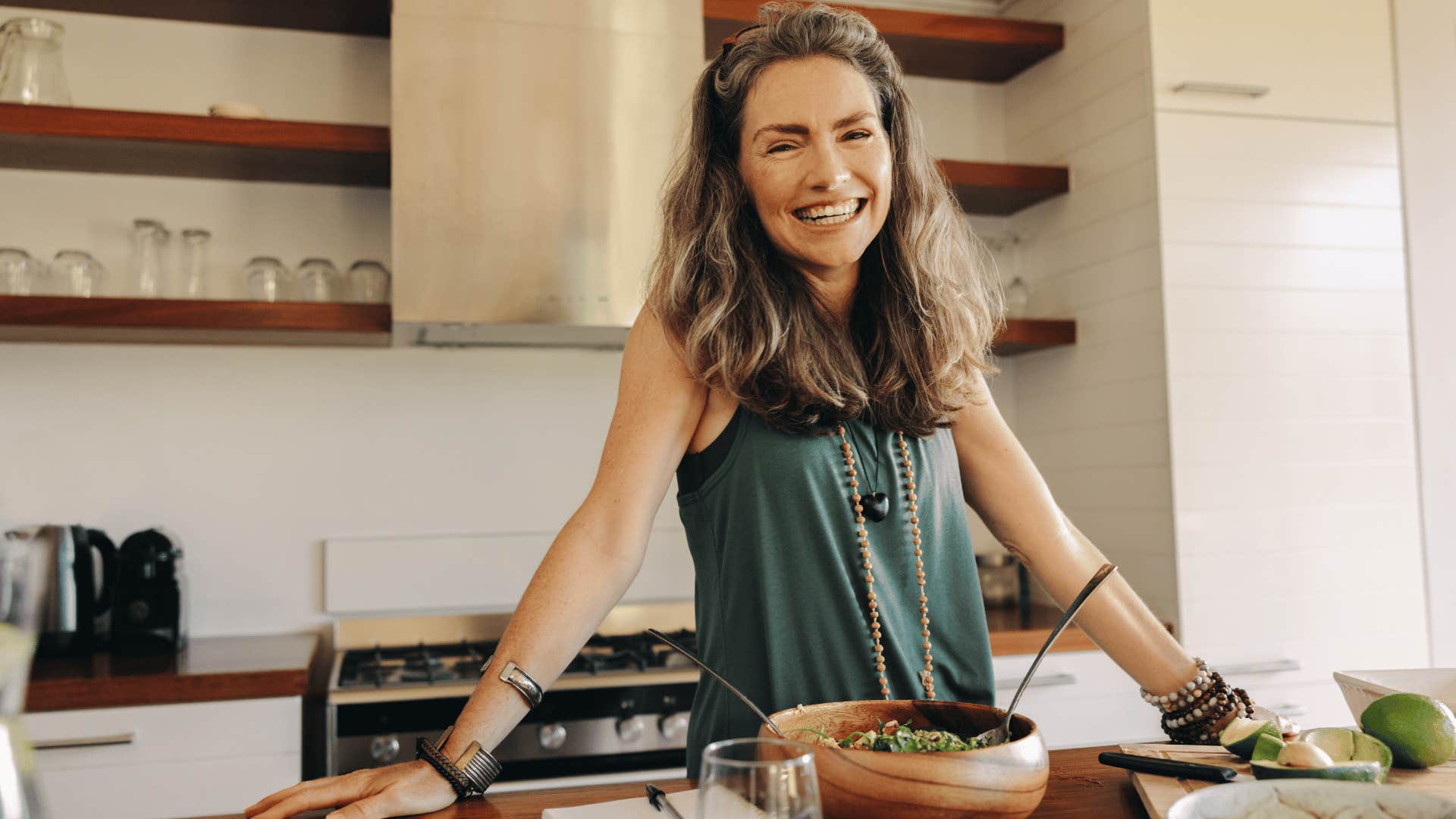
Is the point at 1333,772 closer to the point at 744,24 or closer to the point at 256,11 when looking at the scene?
the point at 744,24

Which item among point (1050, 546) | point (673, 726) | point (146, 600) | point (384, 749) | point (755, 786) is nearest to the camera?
point (755, 786)

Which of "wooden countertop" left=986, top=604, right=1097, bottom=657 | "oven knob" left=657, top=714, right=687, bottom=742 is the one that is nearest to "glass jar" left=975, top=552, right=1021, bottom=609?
"wooden countertop" left=986, top=604, right=1097, bottom=657

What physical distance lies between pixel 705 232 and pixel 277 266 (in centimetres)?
147

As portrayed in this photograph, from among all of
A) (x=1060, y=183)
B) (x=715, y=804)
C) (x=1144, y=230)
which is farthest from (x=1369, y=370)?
(x=715, y=804)

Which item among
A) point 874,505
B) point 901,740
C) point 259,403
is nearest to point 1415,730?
point 901,740

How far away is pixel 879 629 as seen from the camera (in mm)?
1114

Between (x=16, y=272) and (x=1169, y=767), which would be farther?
(x=16, y=272)

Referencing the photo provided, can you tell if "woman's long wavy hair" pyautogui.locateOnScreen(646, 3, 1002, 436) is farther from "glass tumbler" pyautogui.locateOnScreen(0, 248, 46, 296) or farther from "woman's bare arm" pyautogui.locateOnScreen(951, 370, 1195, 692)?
"glass tumbler" pyautogui.locateOnScreen(0, 248, 46, 296)

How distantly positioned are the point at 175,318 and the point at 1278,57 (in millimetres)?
2423

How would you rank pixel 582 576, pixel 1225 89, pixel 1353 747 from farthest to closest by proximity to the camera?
pixel 1225 89 → pixel 582 576 → pixel 1353 747

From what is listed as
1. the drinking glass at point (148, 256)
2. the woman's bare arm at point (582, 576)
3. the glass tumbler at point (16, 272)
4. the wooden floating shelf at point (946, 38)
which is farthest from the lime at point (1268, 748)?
the glass tumbler at point (16, 272)

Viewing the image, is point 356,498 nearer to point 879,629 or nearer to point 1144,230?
point 879,629

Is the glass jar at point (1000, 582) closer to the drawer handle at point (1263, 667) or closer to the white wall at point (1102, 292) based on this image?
the white wall at point (1102, 292)

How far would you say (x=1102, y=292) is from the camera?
2539 millimetres
